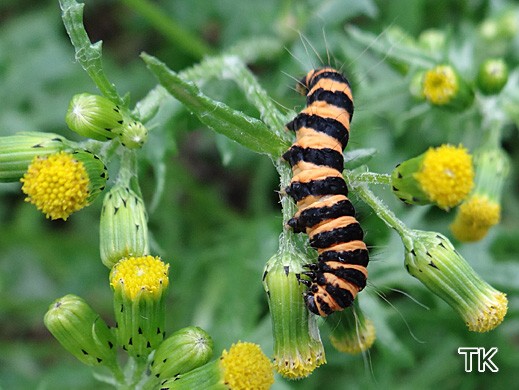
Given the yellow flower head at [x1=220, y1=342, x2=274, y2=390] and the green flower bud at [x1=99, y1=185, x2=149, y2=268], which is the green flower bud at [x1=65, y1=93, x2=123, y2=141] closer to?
the green flower bud at [x1=99, y1=185, x2=149, y2=268]

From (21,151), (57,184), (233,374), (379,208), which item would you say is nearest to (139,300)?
(233,374)

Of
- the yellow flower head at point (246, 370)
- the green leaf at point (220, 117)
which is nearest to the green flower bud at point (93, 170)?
the green leaf at point (220, 117)

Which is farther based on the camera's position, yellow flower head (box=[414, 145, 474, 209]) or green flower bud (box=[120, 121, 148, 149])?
green flower bud (box=[120, 121, 148, 149])

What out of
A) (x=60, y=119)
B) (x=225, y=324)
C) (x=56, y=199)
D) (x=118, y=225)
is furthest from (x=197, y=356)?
(x=60, y=119)

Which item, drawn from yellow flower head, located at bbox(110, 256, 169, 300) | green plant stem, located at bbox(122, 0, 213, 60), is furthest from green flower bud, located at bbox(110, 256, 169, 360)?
green plant stem, located at bbox(122, 0, 213, 60)

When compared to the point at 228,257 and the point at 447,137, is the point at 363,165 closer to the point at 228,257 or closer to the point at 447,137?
the point at 447,137
